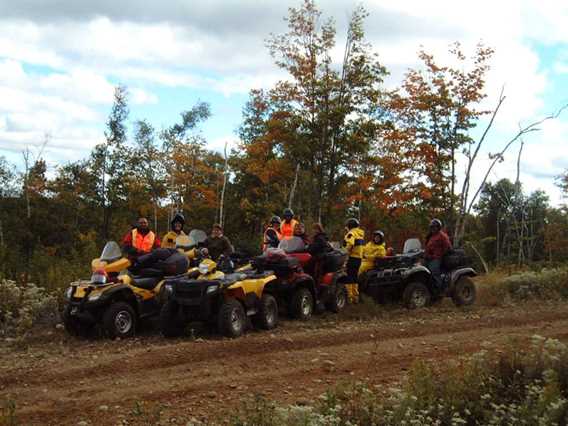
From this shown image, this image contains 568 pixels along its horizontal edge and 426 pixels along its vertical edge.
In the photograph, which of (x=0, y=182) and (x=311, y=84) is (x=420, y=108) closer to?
(x=311, y=84)

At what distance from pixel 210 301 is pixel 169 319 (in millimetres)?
694

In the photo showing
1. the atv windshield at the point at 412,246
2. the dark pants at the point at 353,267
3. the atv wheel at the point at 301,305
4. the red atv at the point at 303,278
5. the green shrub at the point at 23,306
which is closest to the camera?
the green shrub at the point at 23,306

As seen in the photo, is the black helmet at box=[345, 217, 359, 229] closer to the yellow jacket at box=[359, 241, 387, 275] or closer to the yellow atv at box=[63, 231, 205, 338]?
the yellow jacket at box=[359, 241, 387, 275]

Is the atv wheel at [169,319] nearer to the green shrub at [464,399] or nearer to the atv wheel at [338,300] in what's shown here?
the atv wheel at [338,300]

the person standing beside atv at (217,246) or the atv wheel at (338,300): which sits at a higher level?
the person standing beside atv at (217,246)

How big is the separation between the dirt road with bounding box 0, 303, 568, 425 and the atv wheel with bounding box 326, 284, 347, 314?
1.05 m

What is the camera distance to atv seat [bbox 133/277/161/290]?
37.0ft

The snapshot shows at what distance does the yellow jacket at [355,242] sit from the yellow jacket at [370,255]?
51cm

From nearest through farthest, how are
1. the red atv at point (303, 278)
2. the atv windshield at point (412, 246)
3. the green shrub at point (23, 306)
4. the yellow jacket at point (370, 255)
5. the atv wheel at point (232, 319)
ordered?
the atv wheel at point (232, 319)
the green shrub at point (23, 306)
the red atv at point (303, 278)
the yellow jacket at point (370, 255)
the atv windshield at point (412, 246)

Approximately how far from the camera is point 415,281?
14391 mm

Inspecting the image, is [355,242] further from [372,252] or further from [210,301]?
[210,301]

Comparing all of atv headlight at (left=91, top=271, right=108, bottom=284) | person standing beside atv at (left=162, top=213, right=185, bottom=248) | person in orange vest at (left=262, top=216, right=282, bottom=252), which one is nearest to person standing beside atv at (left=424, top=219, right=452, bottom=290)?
person in orange vest at (left=262, top=216, right=282, bottom=252)

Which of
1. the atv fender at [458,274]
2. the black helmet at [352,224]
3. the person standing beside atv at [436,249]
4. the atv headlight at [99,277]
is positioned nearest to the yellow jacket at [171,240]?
the atv headlight at [99,277]

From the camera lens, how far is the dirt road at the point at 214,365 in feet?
22.2
